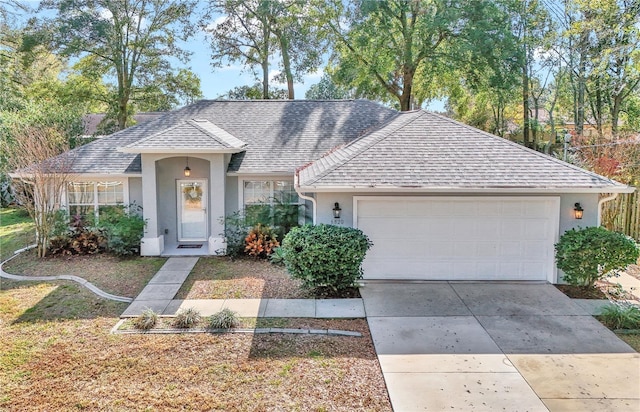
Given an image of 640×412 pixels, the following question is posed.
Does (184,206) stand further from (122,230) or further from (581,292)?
(581,292)

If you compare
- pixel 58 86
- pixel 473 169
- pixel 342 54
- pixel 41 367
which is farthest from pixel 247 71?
pixel 41 367

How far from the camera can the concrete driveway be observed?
5.13m

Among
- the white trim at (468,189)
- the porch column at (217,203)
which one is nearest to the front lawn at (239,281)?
the porch column at (217,203)

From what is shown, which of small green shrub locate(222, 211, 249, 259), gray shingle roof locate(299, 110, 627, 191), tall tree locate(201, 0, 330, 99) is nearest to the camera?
gray shingle roof locate(299, 110, 627, 191)

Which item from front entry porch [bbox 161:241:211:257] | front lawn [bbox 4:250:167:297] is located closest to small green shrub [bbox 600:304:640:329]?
front lawn [bbox 4:250:167:297]

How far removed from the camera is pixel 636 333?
7.01 meters

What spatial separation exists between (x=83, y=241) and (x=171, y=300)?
5.40m

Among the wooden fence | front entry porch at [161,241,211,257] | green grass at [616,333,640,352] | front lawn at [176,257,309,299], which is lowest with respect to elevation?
green grass at [616,333,640,352]

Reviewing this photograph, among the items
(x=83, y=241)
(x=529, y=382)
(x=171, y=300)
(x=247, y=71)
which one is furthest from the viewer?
(x=247, y=71)

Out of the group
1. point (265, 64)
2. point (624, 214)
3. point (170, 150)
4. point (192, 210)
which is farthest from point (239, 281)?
point (265, 64)

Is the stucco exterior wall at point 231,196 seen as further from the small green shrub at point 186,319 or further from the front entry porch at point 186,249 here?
the small green shrub at point 186,319

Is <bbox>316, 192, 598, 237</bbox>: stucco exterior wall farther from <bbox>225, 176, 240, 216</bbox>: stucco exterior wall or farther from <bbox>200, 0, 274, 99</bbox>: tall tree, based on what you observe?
<bbox>200, 0, 274, 99</bbox>: tall tree

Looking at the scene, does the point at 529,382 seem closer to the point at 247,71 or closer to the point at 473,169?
the point at 473,169

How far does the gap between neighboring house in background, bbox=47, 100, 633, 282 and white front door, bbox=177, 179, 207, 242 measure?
0.11 ft
